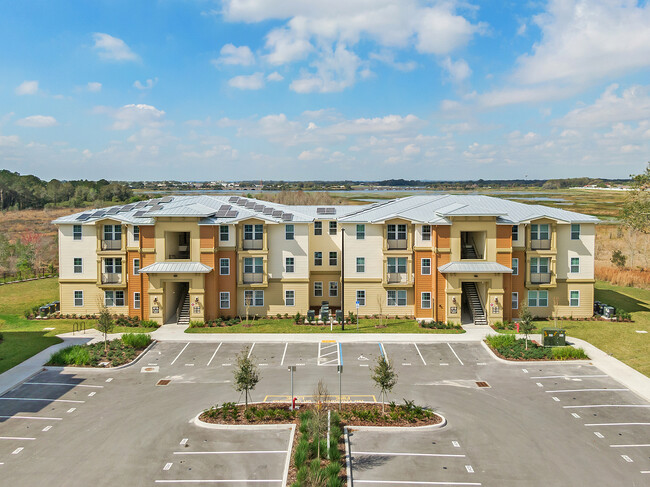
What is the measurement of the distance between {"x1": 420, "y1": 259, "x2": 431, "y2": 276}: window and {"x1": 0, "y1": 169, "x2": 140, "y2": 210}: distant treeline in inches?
4049

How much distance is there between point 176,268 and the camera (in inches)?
1486

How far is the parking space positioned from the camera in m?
17.5

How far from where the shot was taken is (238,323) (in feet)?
126

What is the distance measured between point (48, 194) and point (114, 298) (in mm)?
108799

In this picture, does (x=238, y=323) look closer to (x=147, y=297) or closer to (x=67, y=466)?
(x=147, y=297)

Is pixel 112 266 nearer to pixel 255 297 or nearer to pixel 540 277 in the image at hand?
pixel 255 297

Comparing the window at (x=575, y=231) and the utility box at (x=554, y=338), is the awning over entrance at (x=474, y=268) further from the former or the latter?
the window at (x=575, y=231)

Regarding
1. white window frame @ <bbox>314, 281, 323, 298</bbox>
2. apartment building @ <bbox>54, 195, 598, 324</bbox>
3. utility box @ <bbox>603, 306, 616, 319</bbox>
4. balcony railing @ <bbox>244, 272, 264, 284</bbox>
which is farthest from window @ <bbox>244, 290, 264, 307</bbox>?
→ utility box @ <bbox>603, 306, 616, 319</bbox>

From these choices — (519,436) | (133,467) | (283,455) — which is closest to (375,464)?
(283,455)

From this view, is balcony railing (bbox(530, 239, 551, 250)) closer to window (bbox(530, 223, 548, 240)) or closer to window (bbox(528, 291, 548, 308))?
window (bbox(530, 223, 548, 240))

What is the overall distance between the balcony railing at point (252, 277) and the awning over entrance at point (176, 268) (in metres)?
3.22

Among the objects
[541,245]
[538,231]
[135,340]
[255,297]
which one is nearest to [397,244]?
[538,231]

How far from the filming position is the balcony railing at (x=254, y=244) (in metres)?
40.0

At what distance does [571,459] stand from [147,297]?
30611 mm
